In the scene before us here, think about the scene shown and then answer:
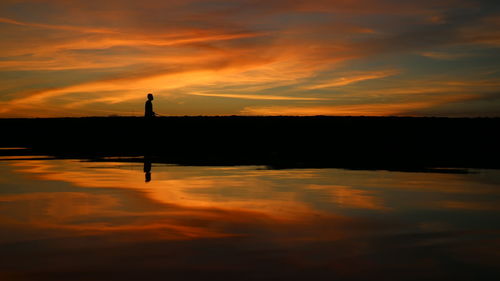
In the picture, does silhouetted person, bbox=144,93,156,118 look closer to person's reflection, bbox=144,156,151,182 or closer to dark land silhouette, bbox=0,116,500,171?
→ dark land silhouette, bbox=0,116,500,171

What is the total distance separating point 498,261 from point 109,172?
30.6 feet

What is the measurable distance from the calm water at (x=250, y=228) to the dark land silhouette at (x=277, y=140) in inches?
169

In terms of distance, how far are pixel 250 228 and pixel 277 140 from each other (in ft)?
62.9

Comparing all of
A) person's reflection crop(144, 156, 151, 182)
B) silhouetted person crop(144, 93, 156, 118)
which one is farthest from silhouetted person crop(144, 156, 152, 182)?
silhouetted person crop(144, 93, 156, 118)

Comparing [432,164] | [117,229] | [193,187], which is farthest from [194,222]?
[432,164]

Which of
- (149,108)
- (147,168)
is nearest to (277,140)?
(149,108)

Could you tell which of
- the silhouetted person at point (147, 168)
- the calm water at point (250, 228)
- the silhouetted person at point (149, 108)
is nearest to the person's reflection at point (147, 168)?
the silhouetted person at point (147, 168)

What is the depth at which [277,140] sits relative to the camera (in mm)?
26062

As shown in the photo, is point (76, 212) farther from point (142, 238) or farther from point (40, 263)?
point (40, 263)

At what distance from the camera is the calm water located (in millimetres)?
5258

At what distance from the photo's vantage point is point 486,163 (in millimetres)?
15508

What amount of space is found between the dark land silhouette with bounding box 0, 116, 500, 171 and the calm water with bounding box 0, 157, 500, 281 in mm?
4282

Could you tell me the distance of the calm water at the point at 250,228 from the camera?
526 cm

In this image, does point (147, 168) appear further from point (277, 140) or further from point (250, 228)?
point (277, 140)
